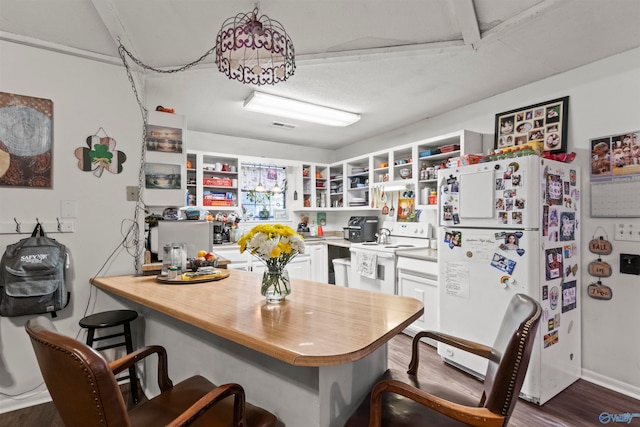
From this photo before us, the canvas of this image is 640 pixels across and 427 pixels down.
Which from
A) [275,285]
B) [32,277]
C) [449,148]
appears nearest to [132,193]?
[32,277]

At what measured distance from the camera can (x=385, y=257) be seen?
359 cm

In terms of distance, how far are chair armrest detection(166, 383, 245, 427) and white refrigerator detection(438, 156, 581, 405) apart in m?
1.96

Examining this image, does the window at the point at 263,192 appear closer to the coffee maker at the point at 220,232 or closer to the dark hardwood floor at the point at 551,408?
the coffee maker at the point at 220,232

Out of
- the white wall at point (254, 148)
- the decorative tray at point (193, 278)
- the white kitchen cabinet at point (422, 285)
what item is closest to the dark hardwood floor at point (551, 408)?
the white kitchen cabinet at point (422, 285)

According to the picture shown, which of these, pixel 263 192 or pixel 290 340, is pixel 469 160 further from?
pixel 263 192

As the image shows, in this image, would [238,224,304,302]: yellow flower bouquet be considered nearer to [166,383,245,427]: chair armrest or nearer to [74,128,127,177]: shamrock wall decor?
[166,383,245,427]: chair armrest

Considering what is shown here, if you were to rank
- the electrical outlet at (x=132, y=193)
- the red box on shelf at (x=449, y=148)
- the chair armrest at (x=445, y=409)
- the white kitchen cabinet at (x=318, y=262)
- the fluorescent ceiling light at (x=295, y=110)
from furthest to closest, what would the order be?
the white kitchen cabinet at (x=318, y=262)
the red box on shelf at (x=449, y=148)
the fluorescent ceiling light at (x=295, y=110)
the electrical outlet at (x=132, y=193)
the chair armrest at (x=445, y=409)

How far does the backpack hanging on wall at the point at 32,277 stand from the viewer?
1.97 meters

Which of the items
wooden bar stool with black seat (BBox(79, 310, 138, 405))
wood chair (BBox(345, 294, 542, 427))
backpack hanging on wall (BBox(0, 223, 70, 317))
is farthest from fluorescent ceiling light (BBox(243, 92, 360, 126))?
wood chair (BBox(345, 294, 542, 427))

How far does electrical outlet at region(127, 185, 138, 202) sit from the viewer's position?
2518 millimetres

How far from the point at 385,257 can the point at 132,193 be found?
8.21ft

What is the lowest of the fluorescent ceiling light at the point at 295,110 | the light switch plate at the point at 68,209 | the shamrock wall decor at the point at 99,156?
the light switch plate at the point at 68,209

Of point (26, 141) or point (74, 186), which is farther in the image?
point (74, 186)

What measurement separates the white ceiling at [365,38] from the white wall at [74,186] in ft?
0.52
